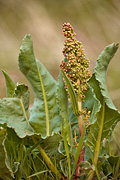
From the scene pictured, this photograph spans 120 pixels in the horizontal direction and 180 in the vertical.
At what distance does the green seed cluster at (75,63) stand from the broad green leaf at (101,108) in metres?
0.04

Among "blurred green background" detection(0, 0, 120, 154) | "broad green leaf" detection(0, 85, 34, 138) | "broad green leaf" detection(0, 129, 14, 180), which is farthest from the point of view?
"blurred green background" detection(0, 0, 120, 154)

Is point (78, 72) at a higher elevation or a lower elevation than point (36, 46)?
lower

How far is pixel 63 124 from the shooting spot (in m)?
0.87

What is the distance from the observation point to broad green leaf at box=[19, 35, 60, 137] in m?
0.88

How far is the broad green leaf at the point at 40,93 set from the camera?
2.88ft

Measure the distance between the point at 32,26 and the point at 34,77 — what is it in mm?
1369

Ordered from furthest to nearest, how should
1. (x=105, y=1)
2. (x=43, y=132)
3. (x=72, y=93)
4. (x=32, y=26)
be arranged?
1. (x=32, y=26)
2. (x=105, y=1)
3. (x=43, y=132)
4. (x=72, y=93)

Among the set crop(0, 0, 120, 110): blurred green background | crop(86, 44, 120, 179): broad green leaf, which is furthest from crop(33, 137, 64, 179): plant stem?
crop(0, 0, 120, 110): blurred green background

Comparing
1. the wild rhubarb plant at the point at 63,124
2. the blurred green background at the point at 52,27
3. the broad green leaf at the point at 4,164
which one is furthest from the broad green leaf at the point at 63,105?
the blurred green background at the point at 52,27

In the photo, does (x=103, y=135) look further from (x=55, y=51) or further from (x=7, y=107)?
(x=55, y=51)

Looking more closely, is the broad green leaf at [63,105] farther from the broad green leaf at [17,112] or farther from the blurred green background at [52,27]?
the blurred green background at [52,27]

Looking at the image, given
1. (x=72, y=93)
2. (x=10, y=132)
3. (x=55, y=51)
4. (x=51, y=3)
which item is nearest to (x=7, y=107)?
(x=10, y=132)

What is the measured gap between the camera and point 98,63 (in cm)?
81

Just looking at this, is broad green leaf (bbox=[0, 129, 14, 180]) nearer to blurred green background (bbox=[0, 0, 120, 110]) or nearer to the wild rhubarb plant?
the wild rhubarb plant
